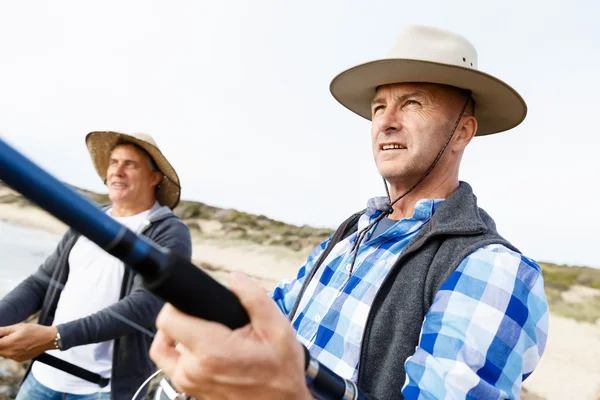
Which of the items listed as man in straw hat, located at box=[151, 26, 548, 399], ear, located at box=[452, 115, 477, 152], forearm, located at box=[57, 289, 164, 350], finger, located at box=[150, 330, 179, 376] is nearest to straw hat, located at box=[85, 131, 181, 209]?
forearm, located at box=[57, 289, 164, 350]

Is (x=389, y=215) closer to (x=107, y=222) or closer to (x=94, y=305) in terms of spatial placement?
(x=107, y=222)

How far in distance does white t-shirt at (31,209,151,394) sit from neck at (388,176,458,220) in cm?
171

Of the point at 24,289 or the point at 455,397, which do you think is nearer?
the point at 455,397

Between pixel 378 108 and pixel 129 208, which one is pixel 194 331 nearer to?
pixel 378 108

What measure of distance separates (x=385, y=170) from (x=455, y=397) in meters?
1.11

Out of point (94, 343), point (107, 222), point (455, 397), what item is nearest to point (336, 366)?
point (455, 397)

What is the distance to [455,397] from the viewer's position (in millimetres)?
1333

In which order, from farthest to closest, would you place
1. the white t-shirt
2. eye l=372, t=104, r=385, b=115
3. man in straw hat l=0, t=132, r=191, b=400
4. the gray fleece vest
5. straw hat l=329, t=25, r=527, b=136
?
1. the white t-shirt
2. man in straw hat l=0, t=132, r=191, b=400
3. eye l=372, t=104, r=385, b=115
4. straw hat l=329, t=25, r=527, b=136
5. the gray fleece vest

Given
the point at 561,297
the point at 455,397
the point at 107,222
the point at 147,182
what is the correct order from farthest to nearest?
the point at 561,297, the point at 147,182, the point at 455,397, the point at 107,222

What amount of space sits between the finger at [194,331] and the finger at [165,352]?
0.44 ft

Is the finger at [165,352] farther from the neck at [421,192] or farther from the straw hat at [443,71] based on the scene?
the straw hat at [443,71]

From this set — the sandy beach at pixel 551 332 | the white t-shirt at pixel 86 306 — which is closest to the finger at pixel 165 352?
the white t-shirt at pixel 86 306

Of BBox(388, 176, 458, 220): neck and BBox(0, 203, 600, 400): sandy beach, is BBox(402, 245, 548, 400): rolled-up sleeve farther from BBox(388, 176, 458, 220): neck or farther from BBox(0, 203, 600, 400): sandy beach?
BBox(0, 203, 600, 400): sandy beach

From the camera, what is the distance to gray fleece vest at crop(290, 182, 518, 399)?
155 cm
